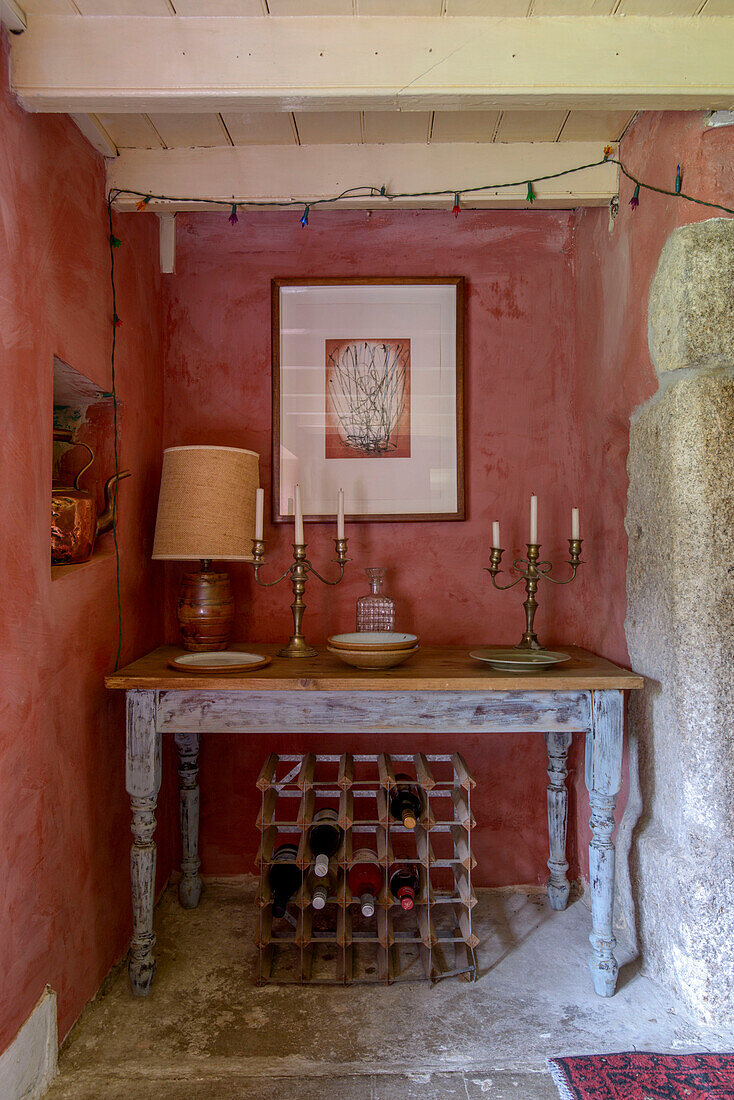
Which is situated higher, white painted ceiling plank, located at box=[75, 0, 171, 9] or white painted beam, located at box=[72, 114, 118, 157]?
white painted ceiling plank, located at box=[75, 0, 171, 9]

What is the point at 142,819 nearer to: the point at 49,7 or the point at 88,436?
the point at 88,436

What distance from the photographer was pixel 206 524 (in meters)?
2.07

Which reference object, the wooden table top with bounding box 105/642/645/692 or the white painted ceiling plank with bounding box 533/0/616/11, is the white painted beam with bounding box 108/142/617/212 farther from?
the wooden table top with bounding box 105/642/645/692

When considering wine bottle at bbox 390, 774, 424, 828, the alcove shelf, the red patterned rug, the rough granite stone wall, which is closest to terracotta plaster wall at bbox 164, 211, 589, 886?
wine bottle at bbox 390, 774, 424, 828

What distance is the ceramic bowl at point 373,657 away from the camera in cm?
191

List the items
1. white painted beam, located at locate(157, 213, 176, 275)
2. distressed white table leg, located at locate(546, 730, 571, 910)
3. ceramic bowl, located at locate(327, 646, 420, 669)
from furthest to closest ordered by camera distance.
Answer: white painted beam, located at locate(157, 213, 176, 275), distressed white table leg, located at locate(546, 730, 571, 910), ceramic bowl, located at locate(327, 646, 420, 669)

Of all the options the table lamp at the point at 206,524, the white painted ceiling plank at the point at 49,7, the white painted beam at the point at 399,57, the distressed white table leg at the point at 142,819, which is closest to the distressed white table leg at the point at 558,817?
the table lamp at the point at 206,524

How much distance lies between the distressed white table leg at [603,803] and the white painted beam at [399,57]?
4.85 ft

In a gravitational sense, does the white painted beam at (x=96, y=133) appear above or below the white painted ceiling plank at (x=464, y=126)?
below

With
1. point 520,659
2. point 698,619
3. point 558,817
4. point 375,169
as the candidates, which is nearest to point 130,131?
point 375,169

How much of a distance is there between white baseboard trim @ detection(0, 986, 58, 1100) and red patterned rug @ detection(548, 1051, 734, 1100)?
1.13 meters

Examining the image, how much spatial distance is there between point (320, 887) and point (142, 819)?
533 millimetres

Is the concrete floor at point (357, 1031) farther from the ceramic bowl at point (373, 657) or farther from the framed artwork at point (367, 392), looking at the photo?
the framed artwork at point (367, 392)

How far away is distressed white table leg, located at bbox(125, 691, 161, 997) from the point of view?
184 centimetres
